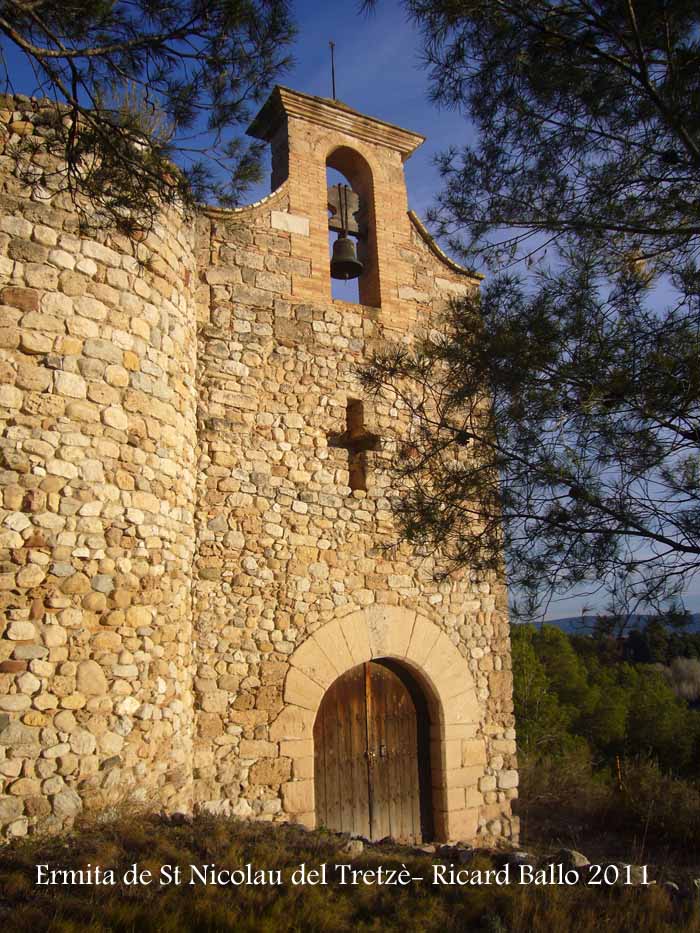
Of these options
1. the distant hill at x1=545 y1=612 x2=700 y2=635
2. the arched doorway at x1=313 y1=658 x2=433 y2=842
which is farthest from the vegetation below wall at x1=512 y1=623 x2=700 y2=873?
the arched doorway at x1=313 y1=658 x2=433 y2=842

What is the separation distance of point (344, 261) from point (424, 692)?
4.18m

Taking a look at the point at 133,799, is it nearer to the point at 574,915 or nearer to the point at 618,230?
the point at 574,915

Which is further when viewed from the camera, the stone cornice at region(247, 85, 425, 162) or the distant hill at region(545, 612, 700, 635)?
the stone cornice at region(247, 85, 425, 162)

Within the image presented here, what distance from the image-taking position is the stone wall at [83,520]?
172 inches

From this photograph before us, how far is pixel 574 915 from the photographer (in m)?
3.78

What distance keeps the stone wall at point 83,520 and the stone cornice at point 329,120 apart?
259cm

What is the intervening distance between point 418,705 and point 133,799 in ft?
9.72

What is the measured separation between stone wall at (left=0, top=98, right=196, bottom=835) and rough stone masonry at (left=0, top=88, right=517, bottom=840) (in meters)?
0.01

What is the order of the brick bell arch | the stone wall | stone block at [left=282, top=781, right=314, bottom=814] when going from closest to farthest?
the stone wall < stone block at [left=282, top=781, right=314, bottom=814] < the brick bell arch

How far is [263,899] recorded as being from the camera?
3549 millimetres

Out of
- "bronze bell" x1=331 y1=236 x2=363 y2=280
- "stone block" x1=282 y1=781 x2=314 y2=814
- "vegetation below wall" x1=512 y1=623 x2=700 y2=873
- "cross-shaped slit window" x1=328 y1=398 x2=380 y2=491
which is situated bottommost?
"vegetation below wall" x1=512 y1=623 x2=700 y2=873

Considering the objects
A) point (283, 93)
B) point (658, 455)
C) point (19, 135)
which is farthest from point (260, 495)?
point (283, 93)

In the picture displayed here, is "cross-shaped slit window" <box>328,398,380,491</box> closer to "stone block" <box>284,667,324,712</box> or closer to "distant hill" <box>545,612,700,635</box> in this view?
"stone block" <box>284,667,324,712</box>

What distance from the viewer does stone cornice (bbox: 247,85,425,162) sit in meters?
7.33
